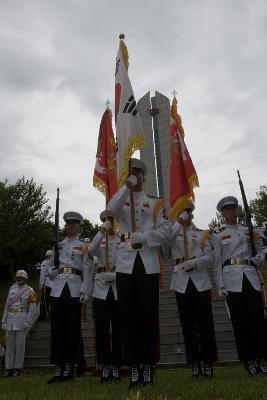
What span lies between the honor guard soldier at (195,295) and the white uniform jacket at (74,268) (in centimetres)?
133

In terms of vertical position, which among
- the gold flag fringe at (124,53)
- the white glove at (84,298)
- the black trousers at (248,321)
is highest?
the gold flag fringe at (124,53)

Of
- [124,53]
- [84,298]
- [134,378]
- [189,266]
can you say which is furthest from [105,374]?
[124,53]

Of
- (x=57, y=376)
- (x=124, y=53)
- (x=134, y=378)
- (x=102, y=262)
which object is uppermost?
(x=124, y=53)

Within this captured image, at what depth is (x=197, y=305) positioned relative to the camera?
21.1ft

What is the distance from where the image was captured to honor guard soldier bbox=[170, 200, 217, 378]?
6184 mm

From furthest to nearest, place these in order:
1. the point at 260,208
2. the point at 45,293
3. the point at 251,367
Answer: the point at 260,208 → the point at 45,293 → the point at 251,367

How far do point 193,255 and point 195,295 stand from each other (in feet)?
2.18

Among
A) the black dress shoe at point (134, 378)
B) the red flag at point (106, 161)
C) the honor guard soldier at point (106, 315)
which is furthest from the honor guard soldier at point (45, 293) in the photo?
the black dress shoe at point (134, 378)

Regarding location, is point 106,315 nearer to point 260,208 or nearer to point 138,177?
point 138,177

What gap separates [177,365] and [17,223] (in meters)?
27.1

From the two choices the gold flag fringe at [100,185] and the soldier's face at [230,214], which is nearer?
the soldier's face at [230,214]

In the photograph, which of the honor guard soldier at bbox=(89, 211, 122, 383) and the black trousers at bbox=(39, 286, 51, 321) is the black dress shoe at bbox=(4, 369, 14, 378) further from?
the black trousers at bbox=(39, 286, 51, 321)

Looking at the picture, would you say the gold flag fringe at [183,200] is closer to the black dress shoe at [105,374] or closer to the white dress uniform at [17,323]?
the black dress shoe at [105,374]

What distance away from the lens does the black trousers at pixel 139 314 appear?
16.5 ft
